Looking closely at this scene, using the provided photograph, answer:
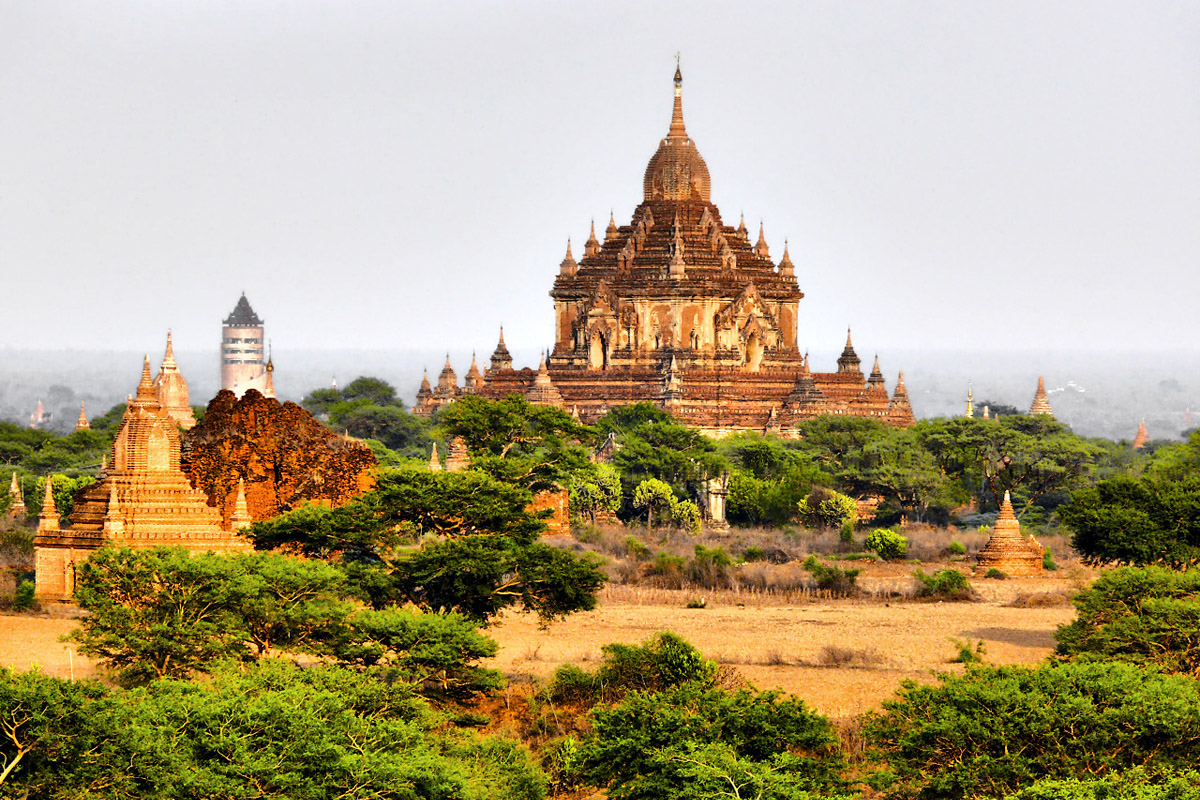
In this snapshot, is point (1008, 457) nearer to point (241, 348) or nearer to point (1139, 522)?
point (1139, 522)

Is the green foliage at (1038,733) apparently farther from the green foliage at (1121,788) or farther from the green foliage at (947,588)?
the green foliage at (947,588)

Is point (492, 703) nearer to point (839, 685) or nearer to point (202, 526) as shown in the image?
point (839, 685)

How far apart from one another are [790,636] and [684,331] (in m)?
38.4

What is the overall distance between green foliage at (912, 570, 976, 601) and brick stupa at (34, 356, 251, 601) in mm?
13630

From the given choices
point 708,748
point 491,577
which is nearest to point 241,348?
point 491,577

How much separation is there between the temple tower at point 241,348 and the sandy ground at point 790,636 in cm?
13352

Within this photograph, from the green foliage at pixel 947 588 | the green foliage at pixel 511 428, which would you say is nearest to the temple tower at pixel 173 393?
the green foliage at pixel 511 428

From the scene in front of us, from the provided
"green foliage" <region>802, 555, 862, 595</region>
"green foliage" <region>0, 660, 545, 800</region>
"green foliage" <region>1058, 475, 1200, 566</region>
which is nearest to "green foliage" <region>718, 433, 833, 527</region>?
"green foliage" <region>802, 555, 862, 595</region>

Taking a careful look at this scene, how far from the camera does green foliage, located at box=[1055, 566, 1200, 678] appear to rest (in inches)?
1184

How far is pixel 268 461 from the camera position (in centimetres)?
4244

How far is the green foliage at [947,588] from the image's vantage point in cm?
4444

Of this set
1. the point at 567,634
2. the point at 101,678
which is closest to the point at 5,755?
the point at 101,678

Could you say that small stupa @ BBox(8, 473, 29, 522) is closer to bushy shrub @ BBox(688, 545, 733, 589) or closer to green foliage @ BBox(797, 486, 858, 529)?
bushy shrub @ BBox(688, 545, 733, 589)

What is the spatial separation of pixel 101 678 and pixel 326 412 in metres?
69.9
